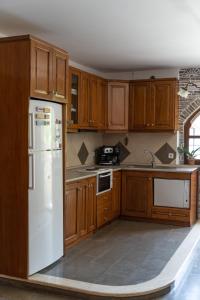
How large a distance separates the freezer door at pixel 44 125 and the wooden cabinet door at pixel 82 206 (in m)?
0.91

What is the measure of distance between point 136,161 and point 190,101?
4.63 ft

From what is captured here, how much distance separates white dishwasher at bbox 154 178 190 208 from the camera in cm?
552

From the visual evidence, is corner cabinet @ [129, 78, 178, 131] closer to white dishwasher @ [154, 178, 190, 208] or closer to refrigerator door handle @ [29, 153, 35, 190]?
white dishwasher @ [154, 178, 190, 208]

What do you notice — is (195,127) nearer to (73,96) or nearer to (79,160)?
(79,160)

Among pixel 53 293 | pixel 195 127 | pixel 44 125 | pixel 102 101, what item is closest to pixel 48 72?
pixel 44 125

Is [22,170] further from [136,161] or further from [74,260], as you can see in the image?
[136,161]

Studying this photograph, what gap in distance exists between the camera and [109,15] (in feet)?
11.5

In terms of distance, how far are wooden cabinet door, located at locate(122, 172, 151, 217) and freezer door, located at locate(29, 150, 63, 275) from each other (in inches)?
83.5

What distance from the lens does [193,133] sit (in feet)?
20.4

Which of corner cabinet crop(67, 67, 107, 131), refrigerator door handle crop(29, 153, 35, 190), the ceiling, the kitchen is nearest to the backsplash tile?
the kitchen

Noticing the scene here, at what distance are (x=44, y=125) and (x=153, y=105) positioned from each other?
2878mm

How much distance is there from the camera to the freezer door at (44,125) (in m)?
3.45

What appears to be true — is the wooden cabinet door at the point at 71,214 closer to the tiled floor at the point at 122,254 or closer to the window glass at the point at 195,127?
the tiled floor at the point at 122,254

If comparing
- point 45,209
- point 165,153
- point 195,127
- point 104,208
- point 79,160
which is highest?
point 195,127
